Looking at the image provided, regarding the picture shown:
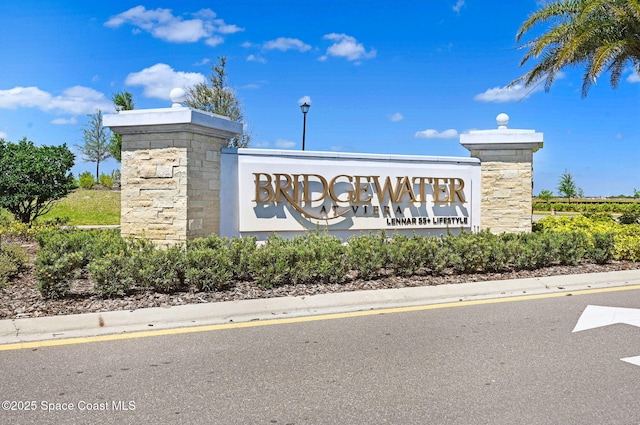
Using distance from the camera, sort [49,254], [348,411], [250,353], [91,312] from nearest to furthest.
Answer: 1. [348,411]
2. [250,353]
3. [91,312]
4. [49,254]

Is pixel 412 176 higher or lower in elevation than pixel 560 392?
higher

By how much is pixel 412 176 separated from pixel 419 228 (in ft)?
3.91

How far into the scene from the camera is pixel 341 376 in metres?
4.32

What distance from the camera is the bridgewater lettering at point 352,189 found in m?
10.7

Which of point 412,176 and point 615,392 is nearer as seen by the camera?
point 615,392

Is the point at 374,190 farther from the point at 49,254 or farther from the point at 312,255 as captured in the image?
the point at 49,254

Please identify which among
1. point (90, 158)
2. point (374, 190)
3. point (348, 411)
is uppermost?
point (90, 158)

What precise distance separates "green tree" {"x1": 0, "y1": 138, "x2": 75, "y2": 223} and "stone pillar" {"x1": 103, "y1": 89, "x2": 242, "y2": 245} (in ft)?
18.4

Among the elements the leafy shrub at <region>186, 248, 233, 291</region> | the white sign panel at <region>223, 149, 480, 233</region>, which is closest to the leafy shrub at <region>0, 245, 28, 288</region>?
the leafy shrub at <region>186, 248, 233, 291</region>

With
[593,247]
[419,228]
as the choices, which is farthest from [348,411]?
[419,228]

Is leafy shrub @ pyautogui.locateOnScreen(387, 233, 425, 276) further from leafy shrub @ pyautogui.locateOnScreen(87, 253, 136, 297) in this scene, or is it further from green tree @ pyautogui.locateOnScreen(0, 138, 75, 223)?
green tree @ pyautogui.locateOnScreen(0, 138, 75, 223)

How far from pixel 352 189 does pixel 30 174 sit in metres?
8.97

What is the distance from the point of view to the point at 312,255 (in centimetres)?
752

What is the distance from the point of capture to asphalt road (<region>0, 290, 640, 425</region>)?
3650 millimetres
